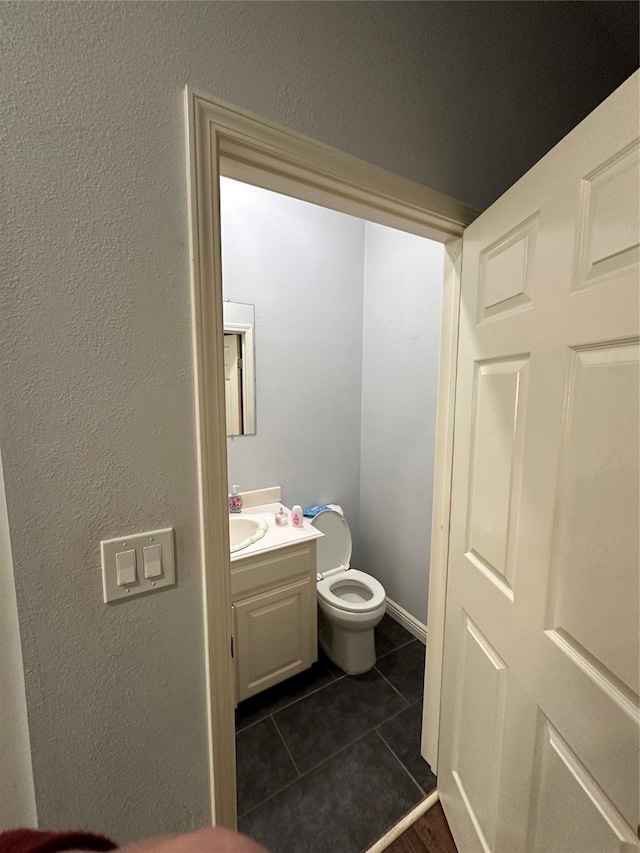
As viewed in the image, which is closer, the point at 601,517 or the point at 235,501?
the point at 601,517

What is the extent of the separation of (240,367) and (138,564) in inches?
52.4

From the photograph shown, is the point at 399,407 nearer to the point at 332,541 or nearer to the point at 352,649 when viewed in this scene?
the point at 332,541

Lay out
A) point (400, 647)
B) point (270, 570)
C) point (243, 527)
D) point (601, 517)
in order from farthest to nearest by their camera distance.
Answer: point (400, 647) → point (243, 527) → point (270, 570) → point (601, 517)

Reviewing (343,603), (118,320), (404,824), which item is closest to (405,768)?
(404,824)

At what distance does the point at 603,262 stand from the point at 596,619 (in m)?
0.61

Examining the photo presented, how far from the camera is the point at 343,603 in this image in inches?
65.3

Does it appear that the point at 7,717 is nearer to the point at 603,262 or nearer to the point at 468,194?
the point at 603,262

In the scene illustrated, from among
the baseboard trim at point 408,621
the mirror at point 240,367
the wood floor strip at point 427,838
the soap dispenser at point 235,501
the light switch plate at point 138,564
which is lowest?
the wood floor strip at point 427,838

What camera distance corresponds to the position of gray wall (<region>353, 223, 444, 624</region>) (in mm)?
1812

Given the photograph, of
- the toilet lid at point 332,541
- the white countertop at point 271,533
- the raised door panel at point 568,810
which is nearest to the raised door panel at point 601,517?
the raised door panel at point 568,810

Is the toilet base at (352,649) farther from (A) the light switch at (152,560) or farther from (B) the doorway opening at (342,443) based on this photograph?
(A) the light switch at (152,560)

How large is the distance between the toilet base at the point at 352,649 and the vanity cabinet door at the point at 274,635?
0.41ft

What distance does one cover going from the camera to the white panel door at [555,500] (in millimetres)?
515

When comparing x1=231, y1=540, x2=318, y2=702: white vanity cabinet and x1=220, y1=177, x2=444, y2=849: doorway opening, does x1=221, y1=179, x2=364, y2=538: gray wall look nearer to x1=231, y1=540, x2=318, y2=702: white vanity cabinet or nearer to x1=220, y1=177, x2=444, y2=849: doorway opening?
x1=220, y1=177, x2=444, y2=849: doorway opening
